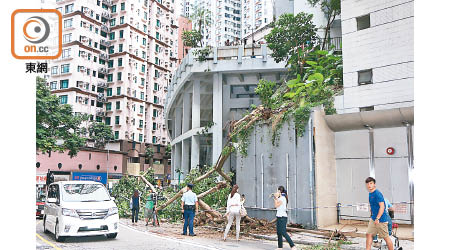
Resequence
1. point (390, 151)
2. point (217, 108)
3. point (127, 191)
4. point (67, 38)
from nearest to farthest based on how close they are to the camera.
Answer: point (390, 151), point (127, 191), point (217, 108), point (67, 38)

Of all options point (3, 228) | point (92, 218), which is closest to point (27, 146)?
point (3, 228)

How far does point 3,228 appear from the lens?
664 centimetres

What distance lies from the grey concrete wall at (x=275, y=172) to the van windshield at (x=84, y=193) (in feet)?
17.2

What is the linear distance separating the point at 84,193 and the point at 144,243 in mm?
2223

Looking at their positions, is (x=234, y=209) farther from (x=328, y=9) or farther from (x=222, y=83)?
(x=222, y=83)

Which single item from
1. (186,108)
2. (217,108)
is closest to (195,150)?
(217,108)

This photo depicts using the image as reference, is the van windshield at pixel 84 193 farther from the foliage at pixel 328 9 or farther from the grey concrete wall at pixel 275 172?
the foliage at pixel 328 9

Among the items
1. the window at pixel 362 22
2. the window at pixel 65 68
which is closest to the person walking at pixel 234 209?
the window at pixel 362 22

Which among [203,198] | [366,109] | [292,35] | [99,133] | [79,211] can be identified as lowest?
[203,198]

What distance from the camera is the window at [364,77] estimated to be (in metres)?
12.9

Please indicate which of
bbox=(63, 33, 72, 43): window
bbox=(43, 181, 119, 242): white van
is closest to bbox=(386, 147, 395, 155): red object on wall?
bbox=(43, 181, 119, 242): white van

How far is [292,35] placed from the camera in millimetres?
24078
